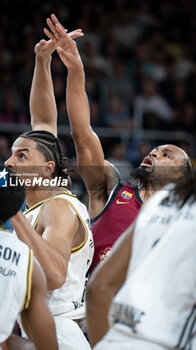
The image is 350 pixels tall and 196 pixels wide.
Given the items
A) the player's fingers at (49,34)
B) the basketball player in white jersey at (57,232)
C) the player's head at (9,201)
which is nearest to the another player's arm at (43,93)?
the basketball player in white jersey at (57,232)

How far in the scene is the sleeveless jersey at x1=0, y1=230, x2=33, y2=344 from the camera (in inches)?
92.5

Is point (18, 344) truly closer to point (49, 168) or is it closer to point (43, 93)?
point (49, 168)

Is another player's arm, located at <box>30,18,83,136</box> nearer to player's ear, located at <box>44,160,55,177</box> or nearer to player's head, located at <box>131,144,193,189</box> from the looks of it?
player's ear, located at <box>44,160,55,177</box>

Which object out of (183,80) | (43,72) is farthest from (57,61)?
(43,72)

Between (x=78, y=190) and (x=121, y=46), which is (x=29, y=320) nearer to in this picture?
(x=78, y=190)

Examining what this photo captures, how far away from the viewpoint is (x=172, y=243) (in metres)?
1.97

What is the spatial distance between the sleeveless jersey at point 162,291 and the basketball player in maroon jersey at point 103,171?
1851 mm

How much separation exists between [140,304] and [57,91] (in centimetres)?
631

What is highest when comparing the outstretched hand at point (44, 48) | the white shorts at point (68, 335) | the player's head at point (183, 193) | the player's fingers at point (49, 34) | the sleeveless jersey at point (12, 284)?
the player's fingers at point (49, 34)

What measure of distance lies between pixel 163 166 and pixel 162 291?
7.02ft

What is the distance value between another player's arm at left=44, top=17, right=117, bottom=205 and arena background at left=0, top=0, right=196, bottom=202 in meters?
2.58

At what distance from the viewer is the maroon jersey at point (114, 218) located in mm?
3895

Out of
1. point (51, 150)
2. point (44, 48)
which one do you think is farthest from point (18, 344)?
point (44, 48)

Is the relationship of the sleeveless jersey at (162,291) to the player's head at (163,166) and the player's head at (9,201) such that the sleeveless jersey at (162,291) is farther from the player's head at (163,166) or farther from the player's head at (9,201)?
the player's head at (163,166)
